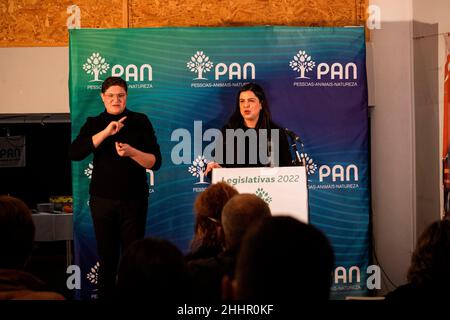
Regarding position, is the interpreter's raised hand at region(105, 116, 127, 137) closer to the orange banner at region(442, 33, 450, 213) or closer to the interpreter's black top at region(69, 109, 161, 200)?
the interpreter's black top at region(69, 109, 161, 200)

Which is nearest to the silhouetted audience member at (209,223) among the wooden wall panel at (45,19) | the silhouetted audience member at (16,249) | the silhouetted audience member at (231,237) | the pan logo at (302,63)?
the silhouetted audience member at (231,237)

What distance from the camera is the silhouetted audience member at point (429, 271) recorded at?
2189 mm

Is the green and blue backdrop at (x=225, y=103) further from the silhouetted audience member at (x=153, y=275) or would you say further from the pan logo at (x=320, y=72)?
the silhouetted audience member at (x=153, y=275)

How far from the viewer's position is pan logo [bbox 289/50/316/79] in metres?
5.66

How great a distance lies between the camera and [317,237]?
150 cm

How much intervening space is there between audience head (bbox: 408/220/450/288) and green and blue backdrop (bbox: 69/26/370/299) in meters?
3.37

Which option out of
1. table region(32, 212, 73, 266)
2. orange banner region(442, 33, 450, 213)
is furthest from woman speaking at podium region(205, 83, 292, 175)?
table region(32, 212, 73, 266)

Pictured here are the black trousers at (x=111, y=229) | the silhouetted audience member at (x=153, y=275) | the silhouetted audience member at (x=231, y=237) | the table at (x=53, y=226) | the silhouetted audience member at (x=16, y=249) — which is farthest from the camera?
the table at (x=53, y=226)

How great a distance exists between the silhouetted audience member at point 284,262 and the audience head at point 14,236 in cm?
95

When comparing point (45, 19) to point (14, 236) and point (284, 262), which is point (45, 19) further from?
point (284, 262)

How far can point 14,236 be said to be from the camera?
7.15 feet

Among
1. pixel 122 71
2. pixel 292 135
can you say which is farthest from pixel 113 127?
pixel 292 135

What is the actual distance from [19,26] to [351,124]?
3006 mm

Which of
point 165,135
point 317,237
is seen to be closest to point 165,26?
point 165,135
